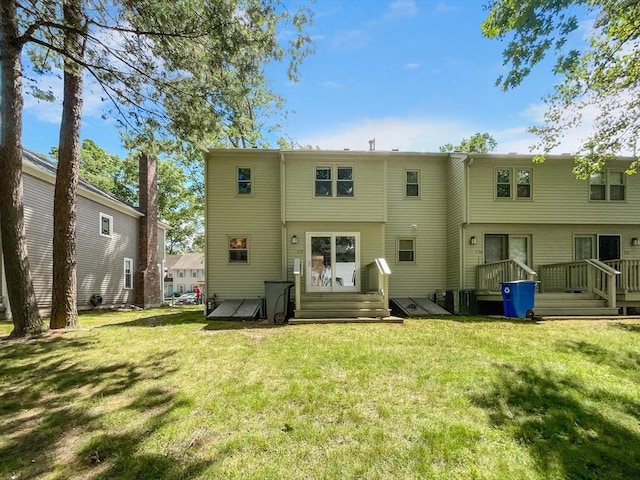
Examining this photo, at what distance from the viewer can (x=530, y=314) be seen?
9.18 metres

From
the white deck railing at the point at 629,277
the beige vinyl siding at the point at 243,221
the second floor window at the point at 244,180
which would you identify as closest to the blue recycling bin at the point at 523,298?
the white deck railing at the point at 629,277

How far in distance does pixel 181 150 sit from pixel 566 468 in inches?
318

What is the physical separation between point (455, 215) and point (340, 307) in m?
5.58

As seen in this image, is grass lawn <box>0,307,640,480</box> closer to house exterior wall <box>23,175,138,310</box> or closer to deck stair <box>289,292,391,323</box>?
deck stair <box>289,292,391,323</box>

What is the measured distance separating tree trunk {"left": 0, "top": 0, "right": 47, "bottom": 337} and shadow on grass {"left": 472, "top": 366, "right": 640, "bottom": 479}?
8341 mm

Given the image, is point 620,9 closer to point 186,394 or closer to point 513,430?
point 513,430

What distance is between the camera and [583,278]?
1066cm

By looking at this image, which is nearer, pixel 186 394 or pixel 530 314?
pixel 186 394

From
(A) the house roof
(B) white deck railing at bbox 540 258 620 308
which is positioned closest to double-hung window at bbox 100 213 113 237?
(B) white deck railing at bbox 540 258 620 308

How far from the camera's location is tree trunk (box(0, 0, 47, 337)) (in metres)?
6.92

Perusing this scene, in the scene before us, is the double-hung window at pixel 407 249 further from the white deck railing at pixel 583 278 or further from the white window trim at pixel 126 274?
the white window trim at pixel 126 274

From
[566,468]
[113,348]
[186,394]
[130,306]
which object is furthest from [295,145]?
[566,468]

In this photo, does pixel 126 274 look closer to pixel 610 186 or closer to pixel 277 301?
pixel 277 301

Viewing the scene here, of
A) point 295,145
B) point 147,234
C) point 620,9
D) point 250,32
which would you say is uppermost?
point 295,145
